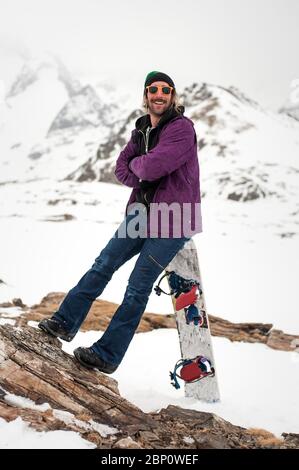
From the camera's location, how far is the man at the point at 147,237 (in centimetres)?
434

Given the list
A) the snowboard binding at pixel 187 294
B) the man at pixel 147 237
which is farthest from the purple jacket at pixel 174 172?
the snowboard binding at pixel 187 294

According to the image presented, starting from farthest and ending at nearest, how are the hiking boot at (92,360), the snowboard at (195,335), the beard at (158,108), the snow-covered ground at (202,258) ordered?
the snow-covered ground at (202,258)
the snowboard at (195,335)
the beard at (158,108)
the hiking boot at (92,360)

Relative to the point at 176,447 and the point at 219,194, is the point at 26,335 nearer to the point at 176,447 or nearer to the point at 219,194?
the point at 176,447

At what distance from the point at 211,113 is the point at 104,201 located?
5701 centimetres

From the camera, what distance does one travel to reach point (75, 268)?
663 inches

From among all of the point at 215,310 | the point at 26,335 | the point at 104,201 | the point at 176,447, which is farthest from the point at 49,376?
the point at 104,201

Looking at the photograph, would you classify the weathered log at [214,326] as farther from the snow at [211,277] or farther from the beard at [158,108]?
the beard at [158,108]

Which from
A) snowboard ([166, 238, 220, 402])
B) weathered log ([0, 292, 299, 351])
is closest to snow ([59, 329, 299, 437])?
snowboard ([166, 238, 220, 402])

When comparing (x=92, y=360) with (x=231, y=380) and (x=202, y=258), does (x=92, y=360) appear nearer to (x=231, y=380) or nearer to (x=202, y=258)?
(x=231, y=380)

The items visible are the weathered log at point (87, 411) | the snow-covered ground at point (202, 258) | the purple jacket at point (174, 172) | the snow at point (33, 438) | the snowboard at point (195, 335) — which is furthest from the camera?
the snow-covered ground at point (202, 258)

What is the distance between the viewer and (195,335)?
17.2 feet

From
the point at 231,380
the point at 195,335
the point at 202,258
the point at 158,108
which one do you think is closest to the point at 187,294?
the point at 195,335

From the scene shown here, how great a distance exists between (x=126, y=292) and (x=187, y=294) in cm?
100
